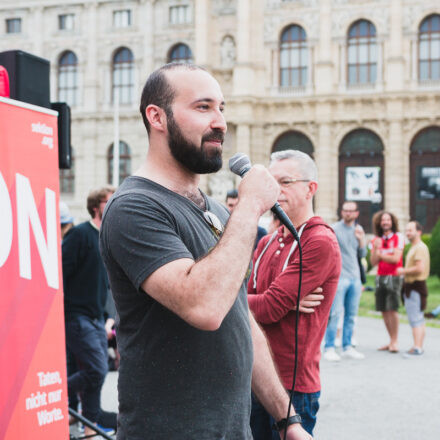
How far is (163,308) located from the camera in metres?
2.03

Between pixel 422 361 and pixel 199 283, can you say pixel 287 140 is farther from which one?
pixel 199 283

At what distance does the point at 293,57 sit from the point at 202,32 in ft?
15.1

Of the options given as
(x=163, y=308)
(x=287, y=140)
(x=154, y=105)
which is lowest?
(x=163, y=308)

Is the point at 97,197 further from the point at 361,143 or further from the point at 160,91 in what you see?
the point at 361,143

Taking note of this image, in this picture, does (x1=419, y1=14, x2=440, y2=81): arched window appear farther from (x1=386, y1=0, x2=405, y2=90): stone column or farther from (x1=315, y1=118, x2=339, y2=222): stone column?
(x1=315, y1=118, x2=339, y2=222): stone column

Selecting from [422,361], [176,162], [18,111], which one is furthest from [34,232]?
[422,361]

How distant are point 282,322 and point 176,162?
148 cm

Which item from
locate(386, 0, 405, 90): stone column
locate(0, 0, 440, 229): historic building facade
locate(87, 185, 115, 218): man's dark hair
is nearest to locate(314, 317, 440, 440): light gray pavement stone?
locate(87, 185, 115, 218): man's dark hair

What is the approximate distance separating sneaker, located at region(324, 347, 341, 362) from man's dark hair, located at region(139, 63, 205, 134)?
773cm

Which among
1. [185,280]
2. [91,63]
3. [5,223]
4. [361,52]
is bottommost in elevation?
[185,280]

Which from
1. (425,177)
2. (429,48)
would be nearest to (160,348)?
(425,177)

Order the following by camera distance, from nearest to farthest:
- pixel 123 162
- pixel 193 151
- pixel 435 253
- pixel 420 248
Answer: pixel 193 151
pixel 420 248
pixel 435 253
pixel 123 162

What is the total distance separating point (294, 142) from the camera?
34.0 m

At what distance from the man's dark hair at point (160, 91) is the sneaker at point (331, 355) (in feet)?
25.4
